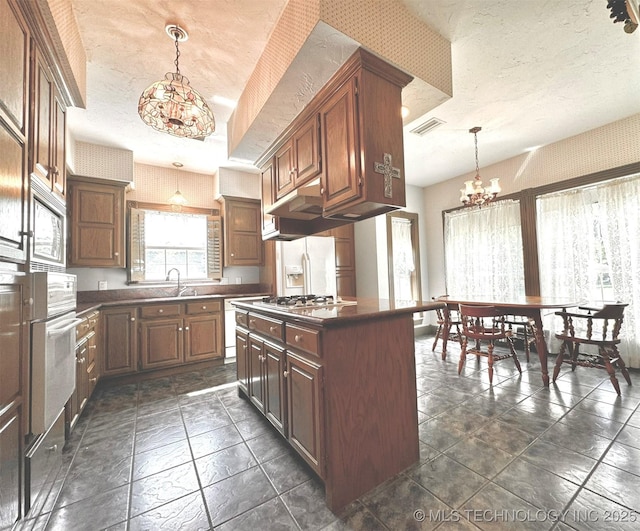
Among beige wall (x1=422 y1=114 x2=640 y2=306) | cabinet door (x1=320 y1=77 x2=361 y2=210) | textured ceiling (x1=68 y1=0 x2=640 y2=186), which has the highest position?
textured ceiling (x1=68 y1=0 x2=640 y2=186)

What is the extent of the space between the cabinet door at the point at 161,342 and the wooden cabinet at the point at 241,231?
Answer: 1.17 m

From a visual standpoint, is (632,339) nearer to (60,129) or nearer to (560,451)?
(560,451)

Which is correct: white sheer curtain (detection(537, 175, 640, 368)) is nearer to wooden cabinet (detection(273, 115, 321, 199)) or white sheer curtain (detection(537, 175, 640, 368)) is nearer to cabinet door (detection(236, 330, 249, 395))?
wooden cabinet (detection(273, 115, 321, 199))

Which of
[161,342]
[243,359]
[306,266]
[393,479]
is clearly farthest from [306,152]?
[161,342]

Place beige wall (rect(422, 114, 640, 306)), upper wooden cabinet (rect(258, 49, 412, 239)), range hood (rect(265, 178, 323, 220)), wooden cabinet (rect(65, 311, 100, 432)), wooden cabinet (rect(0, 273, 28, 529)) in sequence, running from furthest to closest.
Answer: beige wall (rect(422, 114, 640, 306)), wooden cabinet (rect(65, 311, 100, 432)), range hood (rect(265, 178, 323, 220)), upper wooden cabinet (rect(258, 49, 412, 239)), wooden cabinet (rect(0, 273, 28, 529))

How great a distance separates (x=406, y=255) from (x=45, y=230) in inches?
196

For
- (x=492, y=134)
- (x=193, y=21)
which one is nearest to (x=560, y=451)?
(x=492, y=134)

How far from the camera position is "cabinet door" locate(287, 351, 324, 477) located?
146 centimetres

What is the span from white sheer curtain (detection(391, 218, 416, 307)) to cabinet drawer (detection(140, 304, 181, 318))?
3.55m

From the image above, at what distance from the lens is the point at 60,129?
1905mm

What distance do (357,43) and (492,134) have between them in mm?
2787

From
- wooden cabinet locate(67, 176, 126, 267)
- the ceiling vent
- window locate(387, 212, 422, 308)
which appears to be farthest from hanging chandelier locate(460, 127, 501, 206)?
wooden cabinet locate(67, 176, 126, 267)

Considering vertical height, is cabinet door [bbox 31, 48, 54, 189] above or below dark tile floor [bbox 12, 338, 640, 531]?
above

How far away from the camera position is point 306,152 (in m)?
2.21
